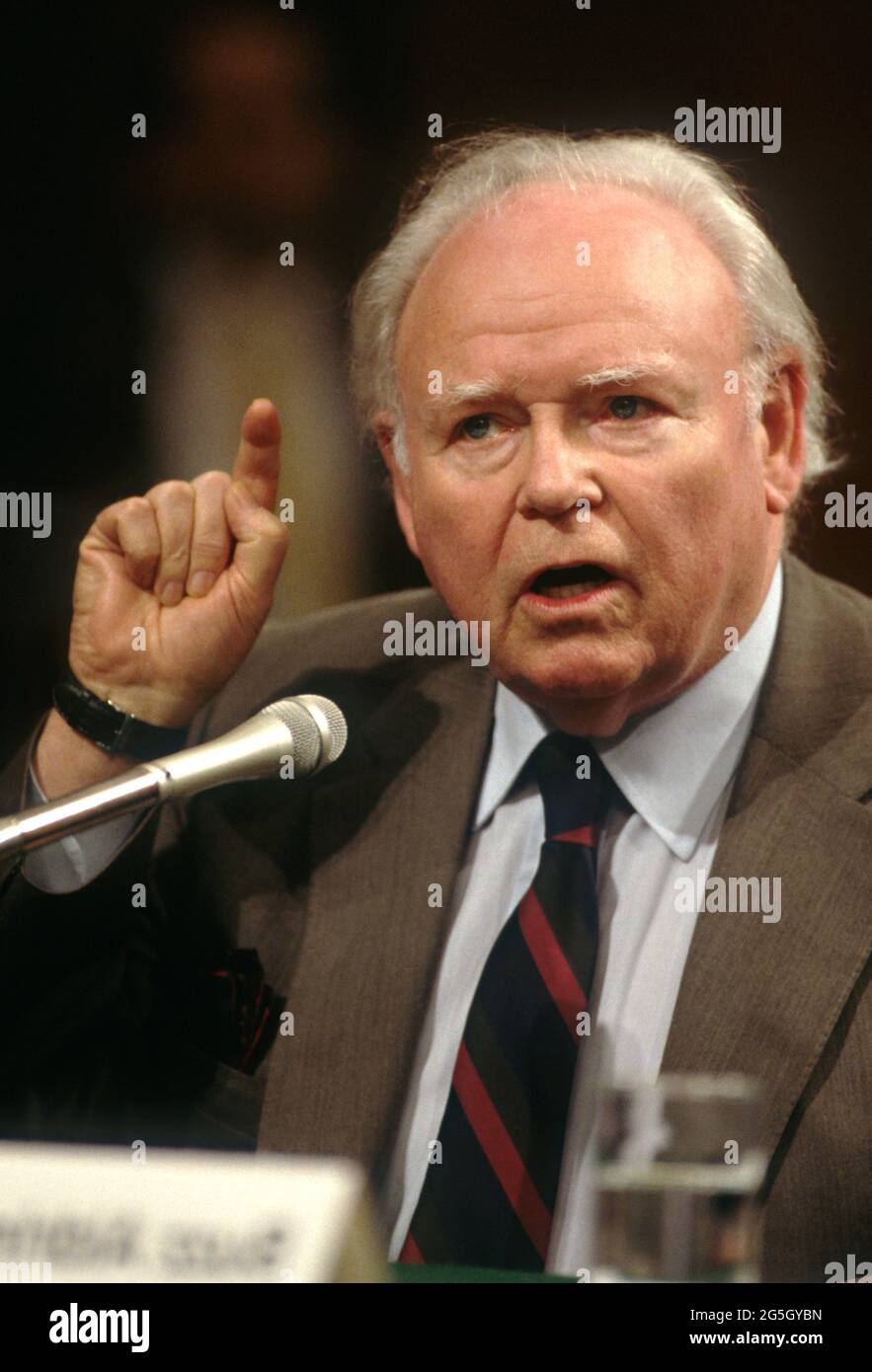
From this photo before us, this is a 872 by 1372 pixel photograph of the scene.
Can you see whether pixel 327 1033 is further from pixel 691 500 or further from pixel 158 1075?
pixel 691 500

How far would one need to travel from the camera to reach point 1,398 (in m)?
1.94

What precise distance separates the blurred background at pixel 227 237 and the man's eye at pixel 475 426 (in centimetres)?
36

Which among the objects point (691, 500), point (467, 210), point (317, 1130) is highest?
point (467, 210)

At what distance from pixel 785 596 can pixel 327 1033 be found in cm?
76

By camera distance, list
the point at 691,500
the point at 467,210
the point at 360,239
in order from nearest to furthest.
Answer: the point at 691,500
the point at 467,210
the point at 360,239

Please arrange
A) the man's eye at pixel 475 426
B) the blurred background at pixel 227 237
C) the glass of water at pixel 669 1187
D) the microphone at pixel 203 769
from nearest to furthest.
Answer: the glass of water at pixel 669 1187
the microphone at pixel 203 769
the man's eye at pixel 475 426
the blurred background at pixel 227 237

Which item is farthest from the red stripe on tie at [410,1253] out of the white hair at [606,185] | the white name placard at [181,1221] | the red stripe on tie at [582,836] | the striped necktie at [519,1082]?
the white hair at [606,185]

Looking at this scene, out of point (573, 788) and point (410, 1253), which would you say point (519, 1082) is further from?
point (573, 788)

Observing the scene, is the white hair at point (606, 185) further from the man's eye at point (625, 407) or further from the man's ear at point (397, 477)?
the man's eye at point (625, 407)

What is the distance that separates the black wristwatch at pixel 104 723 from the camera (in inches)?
66.6

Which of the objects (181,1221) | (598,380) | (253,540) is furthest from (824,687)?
(181,1221)

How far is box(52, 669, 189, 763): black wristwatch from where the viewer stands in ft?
5.55

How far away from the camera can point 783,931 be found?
4.78 ft

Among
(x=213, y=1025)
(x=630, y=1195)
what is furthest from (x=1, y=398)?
(x=630, y=1195)
